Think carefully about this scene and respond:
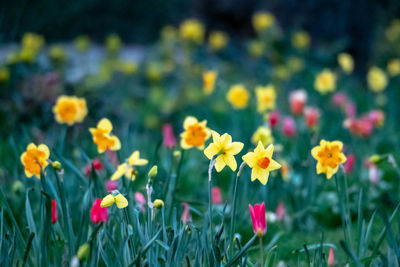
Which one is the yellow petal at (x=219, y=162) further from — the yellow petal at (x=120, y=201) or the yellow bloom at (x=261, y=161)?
the yellow petal at (x=120, y=201)

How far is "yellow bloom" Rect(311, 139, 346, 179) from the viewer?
1.30m

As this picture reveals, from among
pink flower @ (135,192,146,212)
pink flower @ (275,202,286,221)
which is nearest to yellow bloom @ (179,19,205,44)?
pink flower @ (275,202,286,221)

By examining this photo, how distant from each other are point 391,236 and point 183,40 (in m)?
3.55

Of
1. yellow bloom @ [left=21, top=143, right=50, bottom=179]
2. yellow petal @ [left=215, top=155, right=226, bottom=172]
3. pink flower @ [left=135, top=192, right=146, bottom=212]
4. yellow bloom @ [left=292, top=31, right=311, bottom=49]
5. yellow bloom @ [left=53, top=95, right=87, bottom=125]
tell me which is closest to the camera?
yellow petal @ [left=215, top=155, right=226, bottom=172]

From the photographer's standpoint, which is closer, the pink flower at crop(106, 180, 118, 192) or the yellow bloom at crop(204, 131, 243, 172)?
the yellow bloom at crop(204, 131, 243, 172)

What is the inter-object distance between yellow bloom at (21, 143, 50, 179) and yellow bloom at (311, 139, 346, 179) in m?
0.84

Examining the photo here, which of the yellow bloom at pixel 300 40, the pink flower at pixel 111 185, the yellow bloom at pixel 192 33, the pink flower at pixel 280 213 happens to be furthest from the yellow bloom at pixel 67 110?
the yellow bloom at pixel 300 40

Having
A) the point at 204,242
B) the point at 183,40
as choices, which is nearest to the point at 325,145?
the point at 204,242

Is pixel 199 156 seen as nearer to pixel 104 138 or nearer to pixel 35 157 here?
pixel 104 138

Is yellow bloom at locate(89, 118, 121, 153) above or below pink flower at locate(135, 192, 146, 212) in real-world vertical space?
above

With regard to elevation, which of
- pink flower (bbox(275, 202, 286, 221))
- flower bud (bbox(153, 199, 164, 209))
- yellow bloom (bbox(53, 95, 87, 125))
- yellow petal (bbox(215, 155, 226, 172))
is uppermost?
yellow bloom (bbox(53, 95, 87, 125))

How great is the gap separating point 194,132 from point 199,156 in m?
1.44

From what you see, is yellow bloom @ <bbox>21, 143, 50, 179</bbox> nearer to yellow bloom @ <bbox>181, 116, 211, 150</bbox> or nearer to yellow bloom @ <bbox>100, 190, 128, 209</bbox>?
yellow bloom @ <bbox>100, 190, 128, 209</bbox>

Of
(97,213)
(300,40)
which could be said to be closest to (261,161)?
(97,213)
